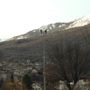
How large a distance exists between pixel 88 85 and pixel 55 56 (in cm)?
1073

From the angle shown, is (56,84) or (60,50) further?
(56,84)

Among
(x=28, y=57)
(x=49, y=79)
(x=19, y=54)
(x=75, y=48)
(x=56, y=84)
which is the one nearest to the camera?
(x=75, y=48)

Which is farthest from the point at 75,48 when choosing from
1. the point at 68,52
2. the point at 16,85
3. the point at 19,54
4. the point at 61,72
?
the point at 19,54

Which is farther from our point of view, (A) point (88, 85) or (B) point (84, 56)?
(A) point (88, 85)

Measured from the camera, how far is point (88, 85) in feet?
135

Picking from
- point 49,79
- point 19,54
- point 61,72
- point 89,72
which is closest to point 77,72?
point 61,72

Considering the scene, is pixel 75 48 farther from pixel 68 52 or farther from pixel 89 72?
pixel 89 72

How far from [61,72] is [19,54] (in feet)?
289

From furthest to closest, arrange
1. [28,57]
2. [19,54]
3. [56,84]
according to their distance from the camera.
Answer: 1. [19,54]
2. [28,57]
3. [56,84]

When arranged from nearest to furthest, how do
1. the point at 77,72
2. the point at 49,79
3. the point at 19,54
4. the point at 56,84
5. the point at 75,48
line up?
the point at 77,72 → the point at 75,48 → the point at 49,79 → the point at 56,84 → the point at 19,54

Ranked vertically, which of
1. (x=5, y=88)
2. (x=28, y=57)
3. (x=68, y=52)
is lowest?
(x=5, y=88)

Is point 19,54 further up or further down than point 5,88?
further up

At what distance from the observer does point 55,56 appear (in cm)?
3234

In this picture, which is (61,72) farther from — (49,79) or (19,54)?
(19,54)
